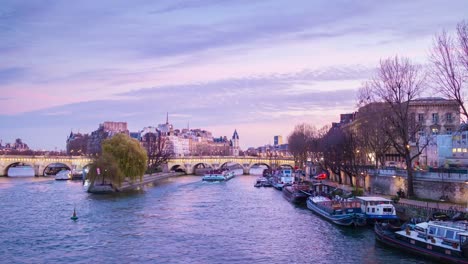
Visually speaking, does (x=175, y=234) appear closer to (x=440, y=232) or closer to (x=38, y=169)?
(x=440, y=232)

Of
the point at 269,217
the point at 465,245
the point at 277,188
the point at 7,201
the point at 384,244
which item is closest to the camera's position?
the point at 465,245

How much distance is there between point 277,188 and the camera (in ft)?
284

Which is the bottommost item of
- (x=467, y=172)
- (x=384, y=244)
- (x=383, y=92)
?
(x=384, y=244)

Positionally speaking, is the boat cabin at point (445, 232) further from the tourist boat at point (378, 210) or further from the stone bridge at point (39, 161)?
the stone bridge at point (39, 161)

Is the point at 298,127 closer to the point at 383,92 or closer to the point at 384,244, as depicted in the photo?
the point at 383,92

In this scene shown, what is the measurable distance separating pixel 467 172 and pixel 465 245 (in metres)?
16.1

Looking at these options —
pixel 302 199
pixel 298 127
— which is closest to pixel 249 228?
pixel 302 199

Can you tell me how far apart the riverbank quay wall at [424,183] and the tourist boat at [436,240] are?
10631 millimetres

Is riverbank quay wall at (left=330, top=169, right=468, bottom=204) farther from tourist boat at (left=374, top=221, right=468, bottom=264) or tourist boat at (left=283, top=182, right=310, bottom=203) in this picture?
tourist boat at (left=374, top=221, right=468, bottom=264)

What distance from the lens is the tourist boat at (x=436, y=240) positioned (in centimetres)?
2930

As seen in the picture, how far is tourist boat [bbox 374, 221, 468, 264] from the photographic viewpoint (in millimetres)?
29297

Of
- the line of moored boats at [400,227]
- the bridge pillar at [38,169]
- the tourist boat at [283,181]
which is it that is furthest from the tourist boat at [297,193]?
the bridge pillar at [38,169]

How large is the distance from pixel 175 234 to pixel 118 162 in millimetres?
36991

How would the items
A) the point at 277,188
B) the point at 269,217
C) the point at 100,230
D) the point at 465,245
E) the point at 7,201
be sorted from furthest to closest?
1. the point at 277,188
2. the point at 7,201
3. the point at 269,217
4. the point at 100,230
5. the point at 465,245
